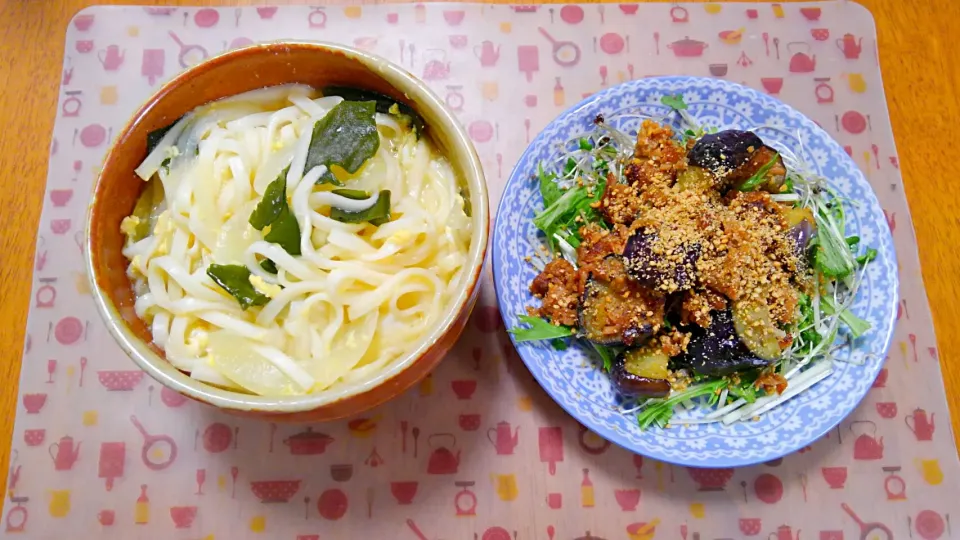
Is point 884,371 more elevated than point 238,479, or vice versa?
point 884,371

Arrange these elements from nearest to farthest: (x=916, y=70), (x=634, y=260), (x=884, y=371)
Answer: (x=634, y=260) < (x=884, y=371) < (x=916, y=70)

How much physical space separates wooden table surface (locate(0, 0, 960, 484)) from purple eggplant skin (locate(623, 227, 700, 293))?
79 cm

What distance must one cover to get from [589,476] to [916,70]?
150 cm

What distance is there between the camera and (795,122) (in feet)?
5.58

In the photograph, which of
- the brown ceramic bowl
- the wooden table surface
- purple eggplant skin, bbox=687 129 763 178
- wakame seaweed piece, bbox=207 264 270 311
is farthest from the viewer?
the wooden table surface

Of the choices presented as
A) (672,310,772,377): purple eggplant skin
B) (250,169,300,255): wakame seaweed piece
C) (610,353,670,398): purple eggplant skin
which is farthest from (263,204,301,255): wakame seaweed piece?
(672,310,772,377): purple eggplant skin

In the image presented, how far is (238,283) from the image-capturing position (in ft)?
3.91

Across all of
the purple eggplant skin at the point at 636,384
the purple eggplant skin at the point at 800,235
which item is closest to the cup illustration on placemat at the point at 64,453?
the purple eggplant skin at the point at 636,384

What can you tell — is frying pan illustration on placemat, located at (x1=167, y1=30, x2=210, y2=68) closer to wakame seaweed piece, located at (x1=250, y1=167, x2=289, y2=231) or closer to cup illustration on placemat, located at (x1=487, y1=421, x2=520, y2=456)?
wakame seaweed piece, located at (x1=250, y1=167, x2=289, y2=231)

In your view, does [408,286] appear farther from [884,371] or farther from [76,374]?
[884,371]

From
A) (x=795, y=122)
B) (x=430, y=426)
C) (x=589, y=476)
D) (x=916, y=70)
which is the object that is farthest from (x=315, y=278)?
(x=916, y=70)

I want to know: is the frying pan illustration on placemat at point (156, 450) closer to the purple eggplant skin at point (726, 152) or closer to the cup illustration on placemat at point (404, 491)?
the cup illustration on placemat at point (404, 491)

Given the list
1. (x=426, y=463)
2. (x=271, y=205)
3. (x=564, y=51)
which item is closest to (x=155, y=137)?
(x=271, y=205)

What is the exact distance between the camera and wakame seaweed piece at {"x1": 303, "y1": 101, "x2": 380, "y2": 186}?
122cm
